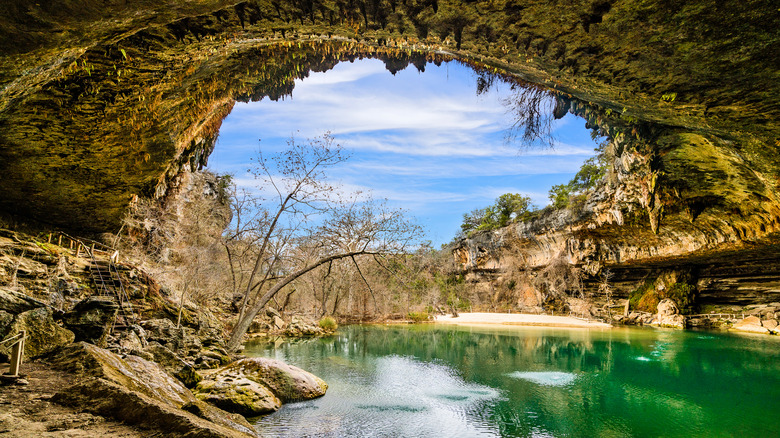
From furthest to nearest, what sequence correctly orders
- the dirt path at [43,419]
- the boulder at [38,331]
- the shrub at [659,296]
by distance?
the shrub at [659,296]
the boulder at [38,331]
the dirt path at [43,419]

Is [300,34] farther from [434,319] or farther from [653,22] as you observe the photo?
[434,319]

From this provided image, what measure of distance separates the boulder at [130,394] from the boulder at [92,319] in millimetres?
891

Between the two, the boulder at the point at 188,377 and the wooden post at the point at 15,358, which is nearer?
the wooden post at the point at 15,358

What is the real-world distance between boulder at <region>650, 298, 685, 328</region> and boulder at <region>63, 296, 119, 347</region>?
27002mm

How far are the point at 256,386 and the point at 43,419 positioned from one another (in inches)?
188

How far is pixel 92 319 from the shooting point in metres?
5.53

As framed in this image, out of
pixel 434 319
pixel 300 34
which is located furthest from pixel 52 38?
pixel 434 319

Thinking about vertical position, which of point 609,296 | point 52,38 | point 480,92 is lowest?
point 609,296

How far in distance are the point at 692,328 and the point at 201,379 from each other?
25925 mm

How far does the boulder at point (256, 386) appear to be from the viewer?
21.7 ft

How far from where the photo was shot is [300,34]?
4.54 metres

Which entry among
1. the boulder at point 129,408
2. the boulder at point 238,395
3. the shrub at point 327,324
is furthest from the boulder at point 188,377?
the shrub at point 327,324

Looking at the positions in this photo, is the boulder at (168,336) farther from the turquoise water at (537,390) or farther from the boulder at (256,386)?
the turquoise water at (537,390)

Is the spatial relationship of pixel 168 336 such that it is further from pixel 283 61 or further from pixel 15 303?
pixel 283 61
